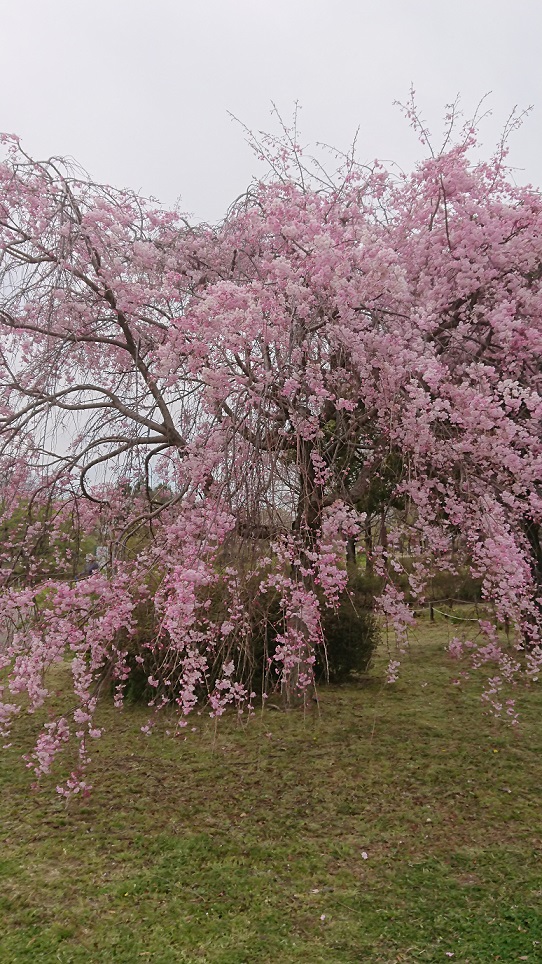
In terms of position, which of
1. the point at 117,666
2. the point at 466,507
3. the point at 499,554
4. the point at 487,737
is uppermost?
the point at 466,507

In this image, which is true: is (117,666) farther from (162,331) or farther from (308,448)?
(162,331)

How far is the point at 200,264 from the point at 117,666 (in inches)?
124

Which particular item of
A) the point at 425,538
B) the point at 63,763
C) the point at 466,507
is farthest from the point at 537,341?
the point at 63,763

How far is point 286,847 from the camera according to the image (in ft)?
10.5

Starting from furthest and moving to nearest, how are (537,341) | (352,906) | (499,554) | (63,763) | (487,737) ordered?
(487,737)
(63,763)
(537,341)
(499,554)
(352,906)

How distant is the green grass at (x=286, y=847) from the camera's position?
8.29ft

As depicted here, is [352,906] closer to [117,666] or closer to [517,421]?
[117,666]

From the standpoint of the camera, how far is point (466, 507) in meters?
3.65

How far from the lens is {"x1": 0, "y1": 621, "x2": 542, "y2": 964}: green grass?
2.53 meters

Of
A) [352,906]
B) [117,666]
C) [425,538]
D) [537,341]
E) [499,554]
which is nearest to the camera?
[352,906]

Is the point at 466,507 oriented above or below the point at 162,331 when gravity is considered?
below

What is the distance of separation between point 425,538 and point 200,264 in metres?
2.77

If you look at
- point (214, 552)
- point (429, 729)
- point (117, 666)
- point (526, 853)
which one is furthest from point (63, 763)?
point (526, 853)

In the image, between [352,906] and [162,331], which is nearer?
[352,906]
